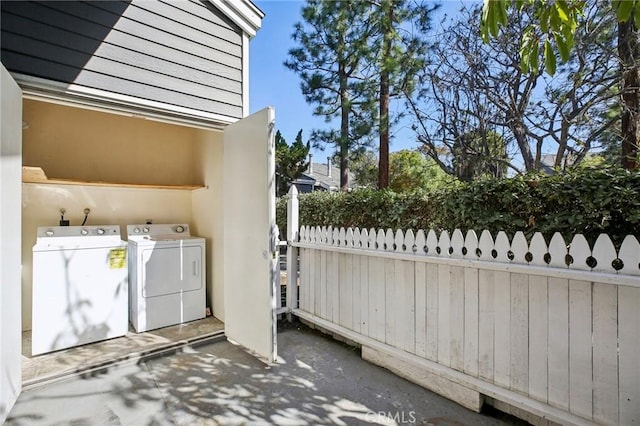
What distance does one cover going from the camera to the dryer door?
2663mm

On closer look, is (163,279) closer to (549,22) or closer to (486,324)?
(486,324)

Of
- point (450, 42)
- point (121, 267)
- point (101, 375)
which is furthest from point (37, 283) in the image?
point (450, 42)

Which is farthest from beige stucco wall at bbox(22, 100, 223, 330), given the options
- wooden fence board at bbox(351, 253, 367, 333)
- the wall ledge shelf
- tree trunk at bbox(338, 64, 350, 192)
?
tree trunk at bbox(338, 64, 350, 192)

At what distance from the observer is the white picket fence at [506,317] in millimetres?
1598

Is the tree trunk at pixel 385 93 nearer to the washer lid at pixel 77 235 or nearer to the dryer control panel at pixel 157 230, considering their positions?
the dryer control panel at pixel 157 230

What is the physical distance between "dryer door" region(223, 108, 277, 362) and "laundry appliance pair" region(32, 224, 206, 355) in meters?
0.68

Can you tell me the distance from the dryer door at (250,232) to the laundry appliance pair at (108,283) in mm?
676

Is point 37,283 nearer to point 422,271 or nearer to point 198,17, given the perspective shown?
point 198,17

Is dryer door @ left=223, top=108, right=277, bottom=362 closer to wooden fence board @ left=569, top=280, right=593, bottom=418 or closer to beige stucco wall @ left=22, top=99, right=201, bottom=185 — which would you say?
beige stucco wall @ left=22, top=99, right=201, bottom=185

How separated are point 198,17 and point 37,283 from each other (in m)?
2.76

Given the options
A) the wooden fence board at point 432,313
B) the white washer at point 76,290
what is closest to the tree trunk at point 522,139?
the wooden fence board at point 432,313

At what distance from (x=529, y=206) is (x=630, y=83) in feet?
10.8

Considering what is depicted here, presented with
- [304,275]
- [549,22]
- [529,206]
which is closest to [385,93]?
[304,275]

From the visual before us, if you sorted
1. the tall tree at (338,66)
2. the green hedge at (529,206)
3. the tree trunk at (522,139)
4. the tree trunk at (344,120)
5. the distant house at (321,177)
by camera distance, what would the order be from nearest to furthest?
the green hedge at (529,206), the tree trunk at (522,139), the tall tree at (338,66), the tree trunk at (344,120), the distant house at (321,177)
